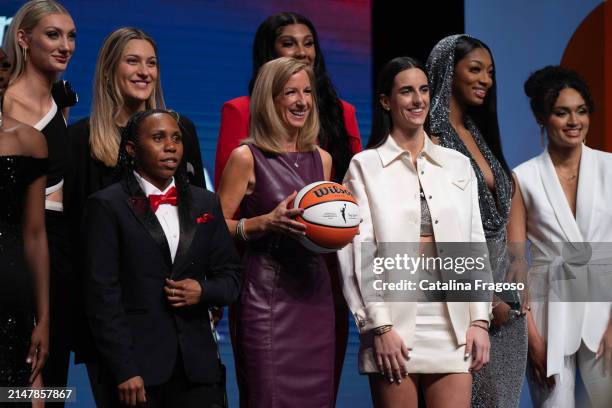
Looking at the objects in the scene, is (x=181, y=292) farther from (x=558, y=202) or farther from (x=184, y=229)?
(x=558, y=202)

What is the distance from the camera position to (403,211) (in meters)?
3.94

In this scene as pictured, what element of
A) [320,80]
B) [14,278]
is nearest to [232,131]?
[320,80]

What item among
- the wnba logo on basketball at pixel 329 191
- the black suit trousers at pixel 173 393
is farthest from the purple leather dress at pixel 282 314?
the black suit trousers at pixel 173 393

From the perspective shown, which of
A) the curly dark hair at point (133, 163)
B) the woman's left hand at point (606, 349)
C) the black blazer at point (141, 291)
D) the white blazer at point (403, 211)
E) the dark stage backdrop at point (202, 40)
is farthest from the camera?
the dark stage backdrop at point (202, 40)

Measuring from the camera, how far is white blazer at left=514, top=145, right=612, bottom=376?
4492 mm

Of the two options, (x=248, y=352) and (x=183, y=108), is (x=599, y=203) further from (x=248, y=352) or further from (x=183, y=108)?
(x=183, y=108)

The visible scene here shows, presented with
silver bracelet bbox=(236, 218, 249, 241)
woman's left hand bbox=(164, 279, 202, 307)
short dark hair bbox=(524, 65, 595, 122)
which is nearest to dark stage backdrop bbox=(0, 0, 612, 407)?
short dark hair bbox=(524, 65, 595, 122)

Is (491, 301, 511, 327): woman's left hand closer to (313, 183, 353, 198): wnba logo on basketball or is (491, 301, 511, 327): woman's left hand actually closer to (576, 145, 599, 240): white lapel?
(576, 145, 599, 240): white lapel

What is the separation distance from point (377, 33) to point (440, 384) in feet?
9.32

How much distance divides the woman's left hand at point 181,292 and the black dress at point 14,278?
1.61 feet

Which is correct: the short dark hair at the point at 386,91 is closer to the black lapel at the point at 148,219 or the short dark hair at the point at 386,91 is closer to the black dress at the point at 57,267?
the black lapel at the point at 148,219

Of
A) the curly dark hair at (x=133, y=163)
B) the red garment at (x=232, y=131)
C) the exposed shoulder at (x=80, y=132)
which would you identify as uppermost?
the red garment at (x=232, y=131)

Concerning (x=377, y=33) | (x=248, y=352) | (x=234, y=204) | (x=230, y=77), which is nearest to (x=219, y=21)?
(x=230, y=77)

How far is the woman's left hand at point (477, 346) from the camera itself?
3877 mm
